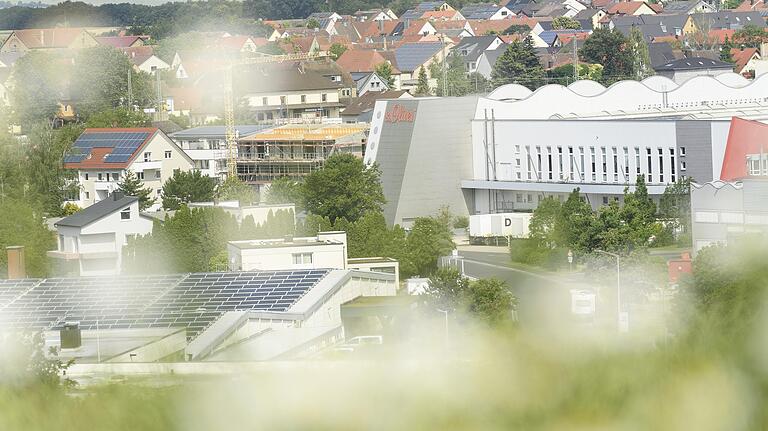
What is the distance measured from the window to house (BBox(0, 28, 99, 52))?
791 cm

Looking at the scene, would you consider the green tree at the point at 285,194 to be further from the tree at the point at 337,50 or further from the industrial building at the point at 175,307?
the tree at the point at 337,50

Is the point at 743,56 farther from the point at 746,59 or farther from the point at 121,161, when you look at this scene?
the point at 121,161

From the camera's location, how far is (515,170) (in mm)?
10125

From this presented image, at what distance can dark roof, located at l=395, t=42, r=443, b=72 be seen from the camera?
2148cm

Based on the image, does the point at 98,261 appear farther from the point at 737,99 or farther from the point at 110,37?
the point at 110,37

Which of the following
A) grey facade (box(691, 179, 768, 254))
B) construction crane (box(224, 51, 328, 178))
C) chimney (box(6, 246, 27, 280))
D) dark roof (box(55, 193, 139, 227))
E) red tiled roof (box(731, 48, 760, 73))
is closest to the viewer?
chimney (box(6, 246, 27, 280))

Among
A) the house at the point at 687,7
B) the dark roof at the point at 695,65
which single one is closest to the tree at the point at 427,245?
the dark roof at the point at 695,65

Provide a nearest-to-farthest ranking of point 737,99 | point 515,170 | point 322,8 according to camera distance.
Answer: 1. point 515,170
2. point 737,99
3. point 322,8

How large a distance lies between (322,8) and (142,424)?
30.6 m

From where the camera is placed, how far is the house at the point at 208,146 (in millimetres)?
12945

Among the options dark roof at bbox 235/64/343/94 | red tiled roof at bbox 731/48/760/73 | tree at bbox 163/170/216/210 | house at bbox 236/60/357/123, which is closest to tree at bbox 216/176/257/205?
tree at bbox 163/170/216/210

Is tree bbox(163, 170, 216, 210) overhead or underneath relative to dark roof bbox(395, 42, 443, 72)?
underneath

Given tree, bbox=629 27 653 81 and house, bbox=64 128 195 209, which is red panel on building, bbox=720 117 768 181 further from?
tree, bbox=629 27 653 81

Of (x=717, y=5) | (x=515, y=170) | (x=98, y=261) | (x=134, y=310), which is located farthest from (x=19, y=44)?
(x=717, y=5)
